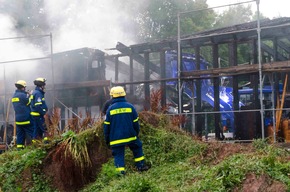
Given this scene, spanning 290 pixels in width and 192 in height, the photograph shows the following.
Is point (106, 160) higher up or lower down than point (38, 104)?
lower down

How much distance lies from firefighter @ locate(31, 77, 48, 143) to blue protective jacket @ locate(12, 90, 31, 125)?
0.43 metres

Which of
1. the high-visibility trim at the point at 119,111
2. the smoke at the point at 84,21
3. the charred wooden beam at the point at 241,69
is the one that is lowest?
the high-visibility trim at the point at 119,111

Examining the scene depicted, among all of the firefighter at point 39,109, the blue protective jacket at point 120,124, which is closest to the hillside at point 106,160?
the blue protective jacket at point 120,124

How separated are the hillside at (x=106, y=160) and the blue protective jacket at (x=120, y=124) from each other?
53 centimetres

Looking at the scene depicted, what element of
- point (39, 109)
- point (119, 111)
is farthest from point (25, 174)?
point (39, 109)

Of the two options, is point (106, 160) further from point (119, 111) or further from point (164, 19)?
point (164, 19)

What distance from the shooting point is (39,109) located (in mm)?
10594

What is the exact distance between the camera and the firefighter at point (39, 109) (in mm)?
10617

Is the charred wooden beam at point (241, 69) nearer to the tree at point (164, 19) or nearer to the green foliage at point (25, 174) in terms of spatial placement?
the green foliage at point (25, 174)

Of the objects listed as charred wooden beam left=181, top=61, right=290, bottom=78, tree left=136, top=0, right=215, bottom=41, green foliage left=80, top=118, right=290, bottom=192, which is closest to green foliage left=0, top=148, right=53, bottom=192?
green foliage left=80, top=118, right=290, bottom=192

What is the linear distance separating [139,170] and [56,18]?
19.4 metres

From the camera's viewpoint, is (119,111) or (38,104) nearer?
(119,111)

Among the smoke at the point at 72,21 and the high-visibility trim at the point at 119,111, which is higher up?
the smoke at the point at 72,21

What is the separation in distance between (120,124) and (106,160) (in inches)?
45.6
